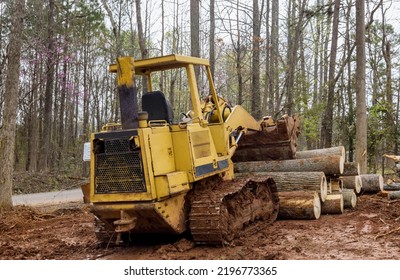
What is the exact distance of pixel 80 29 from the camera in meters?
22.9

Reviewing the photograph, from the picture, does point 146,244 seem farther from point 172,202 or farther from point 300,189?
point 300,189

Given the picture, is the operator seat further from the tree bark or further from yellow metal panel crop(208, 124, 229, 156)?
the tree bark

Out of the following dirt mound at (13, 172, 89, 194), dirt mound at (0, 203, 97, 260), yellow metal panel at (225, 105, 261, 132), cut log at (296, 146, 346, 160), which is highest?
yellow metal panel at (225, 105, 261, 132)

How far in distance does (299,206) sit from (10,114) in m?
7.27

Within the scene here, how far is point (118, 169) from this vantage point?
6.72 m

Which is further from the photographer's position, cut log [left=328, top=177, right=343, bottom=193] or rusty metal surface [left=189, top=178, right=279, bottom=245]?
cut log [left=328, top=177, right=343, bottom=193]

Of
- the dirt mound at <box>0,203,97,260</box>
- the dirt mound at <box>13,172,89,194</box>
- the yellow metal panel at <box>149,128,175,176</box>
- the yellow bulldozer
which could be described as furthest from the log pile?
the dirt mound at <box>13,172,89,194</box>

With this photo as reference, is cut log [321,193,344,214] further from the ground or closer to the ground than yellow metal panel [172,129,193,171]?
closer to the ground

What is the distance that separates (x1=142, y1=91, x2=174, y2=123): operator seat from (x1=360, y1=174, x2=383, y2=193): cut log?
6.63m

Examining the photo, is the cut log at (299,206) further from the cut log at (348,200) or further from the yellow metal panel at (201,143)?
the yellow metal panel at (201,143)

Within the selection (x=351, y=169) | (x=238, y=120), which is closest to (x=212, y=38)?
(x=351, y=169)

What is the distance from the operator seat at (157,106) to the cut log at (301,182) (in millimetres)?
3307

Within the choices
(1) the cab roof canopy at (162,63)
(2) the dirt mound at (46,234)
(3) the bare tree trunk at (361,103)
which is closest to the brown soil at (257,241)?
(2) the dirt mound at (46,234)

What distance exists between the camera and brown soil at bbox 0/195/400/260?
659 cm
